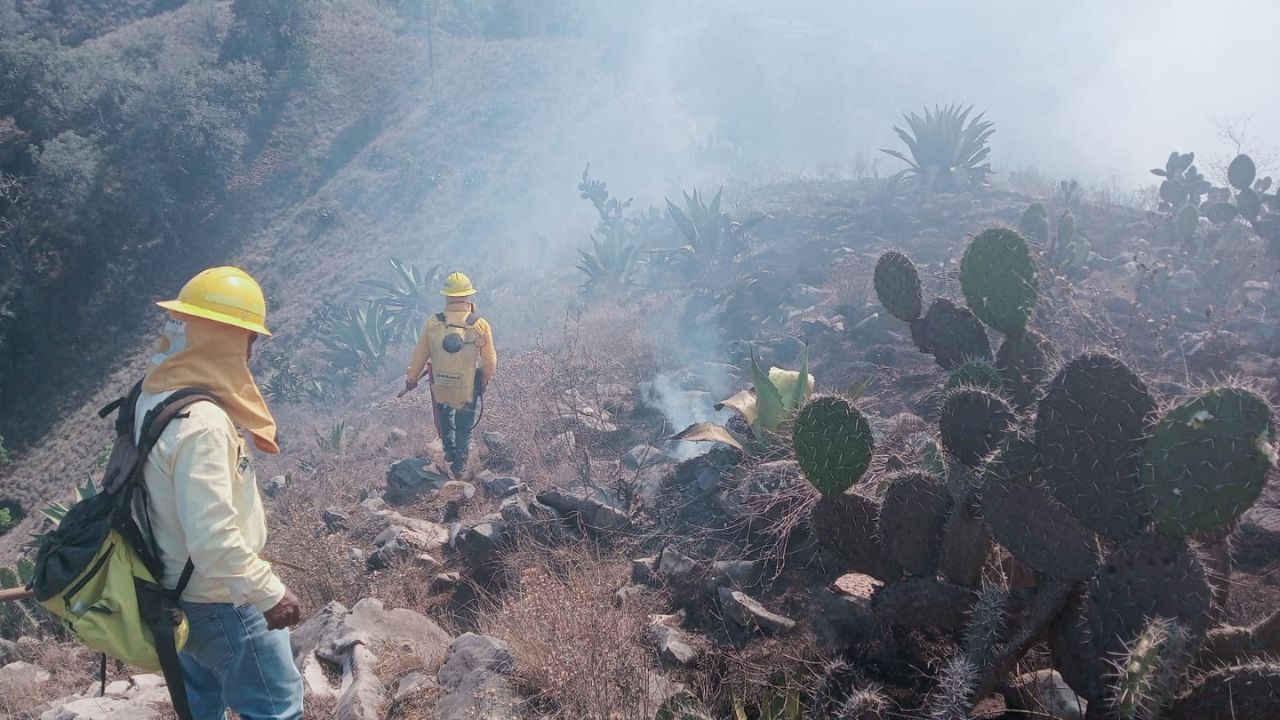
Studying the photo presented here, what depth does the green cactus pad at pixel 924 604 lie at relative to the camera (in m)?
2.89

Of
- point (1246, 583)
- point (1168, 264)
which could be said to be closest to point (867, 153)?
point (1168, 264)

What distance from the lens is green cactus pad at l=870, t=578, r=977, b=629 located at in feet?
9.47

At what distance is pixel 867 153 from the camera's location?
87.5 feet

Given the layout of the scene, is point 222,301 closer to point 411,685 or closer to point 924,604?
point 411,685

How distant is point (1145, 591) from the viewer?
236 centimetres

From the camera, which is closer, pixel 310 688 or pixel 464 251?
pixel 310 688

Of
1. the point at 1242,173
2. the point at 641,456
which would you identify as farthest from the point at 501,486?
the point at 1242,173

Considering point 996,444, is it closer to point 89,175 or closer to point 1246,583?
point 1246,583

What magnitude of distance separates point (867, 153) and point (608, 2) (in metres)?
15.5

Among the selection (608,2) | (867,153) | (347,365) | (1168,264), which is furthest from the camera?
(608,2)

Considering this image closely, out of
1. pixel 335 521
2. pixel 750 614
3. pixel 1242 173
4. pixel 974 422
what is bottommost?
pixel 335 521

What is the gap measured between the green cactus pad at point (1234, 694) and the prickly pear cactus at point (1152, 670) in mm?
62

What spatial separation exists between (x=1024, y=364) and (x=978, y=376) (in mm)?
410

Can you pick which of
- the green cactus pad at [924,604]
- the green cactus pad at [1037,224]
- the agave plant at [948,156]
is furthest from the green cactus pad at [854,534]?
the agave plant at [948,156]
